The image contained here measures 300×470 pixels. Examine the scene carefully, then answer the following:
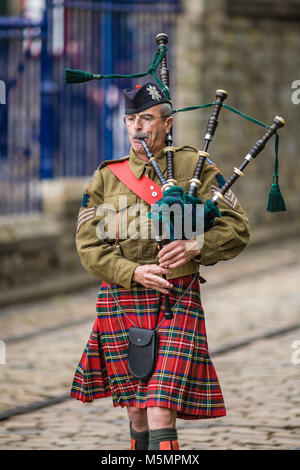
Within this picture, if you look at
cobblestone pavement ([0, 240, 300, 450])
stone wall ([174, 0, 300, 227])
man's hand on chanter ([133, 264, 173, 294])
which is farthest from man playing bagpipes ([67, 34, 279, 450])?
stone wall ([174, 0, 300, 227])

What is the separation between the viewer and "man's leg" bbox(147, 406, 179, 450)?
4.07 m

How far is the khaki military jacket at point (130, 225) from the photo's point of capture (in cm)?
416

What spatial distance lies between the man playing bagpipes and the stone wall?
864 cm

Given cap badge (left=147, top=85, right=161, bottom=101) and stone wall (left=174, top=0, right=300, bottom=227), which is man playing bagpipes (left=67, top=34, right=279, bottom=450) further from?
stone wall (left=174, top=0, right=300, bottom=227)

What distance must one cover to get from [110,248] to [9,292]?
6.17m

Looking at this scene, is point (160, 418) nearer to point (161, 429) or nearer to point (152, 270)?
point (161, 429)

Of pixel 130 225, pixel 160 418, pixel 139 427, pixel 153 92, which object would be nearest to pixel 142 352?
pixel 160 418

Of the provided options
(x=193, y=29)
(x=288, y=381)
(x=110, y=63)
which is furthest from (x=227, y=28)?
(x=288, y=381)

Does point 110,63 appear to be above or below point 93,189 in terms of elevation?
above

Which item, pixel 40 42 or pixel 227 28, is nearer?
pixel 40 42

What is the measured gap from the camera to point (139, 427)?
438cm

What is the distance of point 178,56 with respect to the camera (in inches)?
520

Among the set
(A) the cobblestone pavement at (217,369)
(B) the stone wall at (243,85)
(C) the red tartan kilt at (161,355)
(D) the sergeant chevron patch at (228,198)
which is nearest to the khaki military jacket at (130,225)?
(D) the sergeant chevron patch at (228,198)
